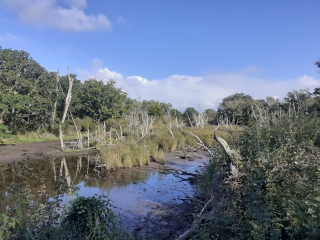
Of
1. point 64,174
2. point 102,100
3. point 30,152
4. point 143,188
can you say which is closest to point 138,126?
point 30,152

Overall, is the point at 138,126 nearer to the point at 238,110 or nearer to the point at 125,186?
the point at 125,186

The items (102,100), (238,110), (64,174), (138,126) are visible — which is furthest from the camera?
(102,100)

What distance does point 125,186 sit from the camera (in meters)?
9.86

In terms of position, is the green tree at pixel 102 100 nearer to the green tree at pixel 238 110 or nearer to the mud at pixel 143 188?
the green tree at pixel 238 110

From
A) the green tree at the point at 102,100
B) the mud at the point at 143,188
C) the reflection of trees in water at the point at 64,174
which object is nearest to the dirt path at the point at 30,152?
the mud at the point at 143,188

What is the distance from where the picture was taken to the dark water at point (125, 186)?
262 inches

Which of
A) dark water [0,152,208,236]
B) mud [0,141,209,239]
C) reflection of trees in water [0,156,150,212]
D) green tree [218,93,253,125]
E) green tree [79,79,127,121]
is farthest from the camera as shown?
green tree [79,79,127,121]

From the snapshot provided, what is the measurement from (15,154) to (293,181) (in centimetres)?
1508

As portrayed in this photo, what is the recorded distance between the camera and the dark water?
21.8 ft

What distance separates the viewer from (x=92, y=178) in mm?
10836

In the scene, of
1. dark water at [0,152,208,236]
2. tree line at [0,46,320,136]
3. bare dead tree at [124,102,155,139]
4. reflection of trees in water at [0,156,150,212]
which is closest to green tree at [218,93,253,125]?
tree line at [0,46,320,136]

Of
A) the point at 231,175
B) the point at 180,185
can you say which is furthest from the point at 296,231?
the point at 180,185

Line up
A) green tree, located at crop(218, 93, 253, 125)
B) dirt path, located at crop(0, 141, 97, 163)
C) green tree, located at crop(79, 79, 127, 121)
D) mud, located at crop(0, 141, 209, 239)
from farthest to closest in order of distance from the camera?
green tree, located at crop(79, 79, 127, 121), dirt path, located at crop(0, 141, 97, 163), mud, located at crop(0, 141, 209, 239), green tree, located at crop(218, 93, 253, 125)

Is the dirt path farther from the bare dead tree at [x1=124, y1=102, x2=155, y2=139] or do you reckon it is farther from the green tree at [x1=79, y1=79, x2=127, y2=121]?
the green tree at [x1=79, y1=79, x2=127, y2=121]
